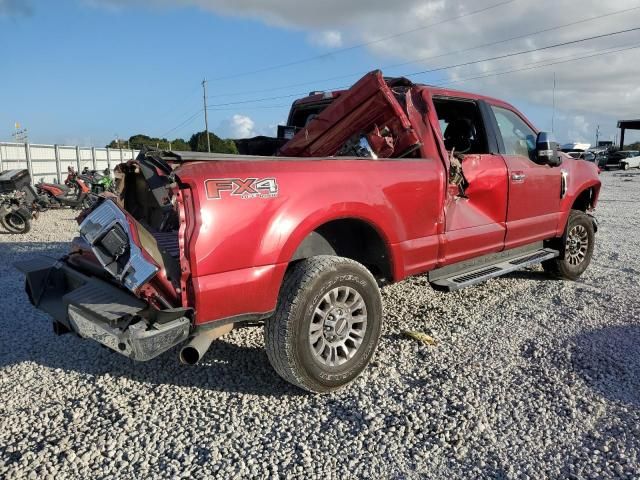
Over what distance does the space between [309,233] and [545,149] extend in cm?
316

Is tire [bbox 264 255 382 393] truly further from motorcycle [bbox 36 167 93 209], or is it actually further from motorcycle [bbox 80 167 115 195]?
motorcycle [bbox 36 167 93 209]

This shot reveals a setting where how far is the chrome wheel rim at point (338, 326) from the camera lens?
3.25 meters

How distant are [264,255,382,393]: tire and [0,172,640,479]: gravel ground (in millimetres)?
195

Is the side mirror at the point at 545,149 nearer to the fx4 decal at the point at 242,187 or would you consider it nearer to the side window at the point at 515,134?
the side window at the point at 515,134

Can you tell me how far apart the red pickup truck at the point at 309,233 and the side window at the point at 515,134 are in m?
0.03

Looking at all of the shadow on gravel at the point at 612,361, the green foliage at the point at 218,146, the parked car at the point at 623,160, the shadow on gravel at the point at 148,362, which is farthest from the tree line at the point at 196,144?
the parked car at the point at 623,160

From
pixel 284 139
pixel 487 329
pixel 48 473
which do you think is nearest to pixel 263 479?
pixel 48 473

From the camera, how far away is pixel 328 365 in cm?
326

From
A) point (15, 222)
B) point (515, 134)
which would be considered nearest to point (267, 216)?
point (515, 134)

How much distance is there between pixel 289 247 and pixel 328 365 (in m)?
0.82

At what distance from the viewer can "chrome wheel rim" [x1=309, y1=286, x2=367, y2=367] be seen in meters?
3.25

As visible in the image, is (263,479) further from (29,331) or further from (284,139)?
(284,139)

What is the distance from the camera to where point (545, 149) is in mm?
5129

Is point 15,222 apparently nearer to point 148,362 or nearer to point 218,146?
point 218,146
